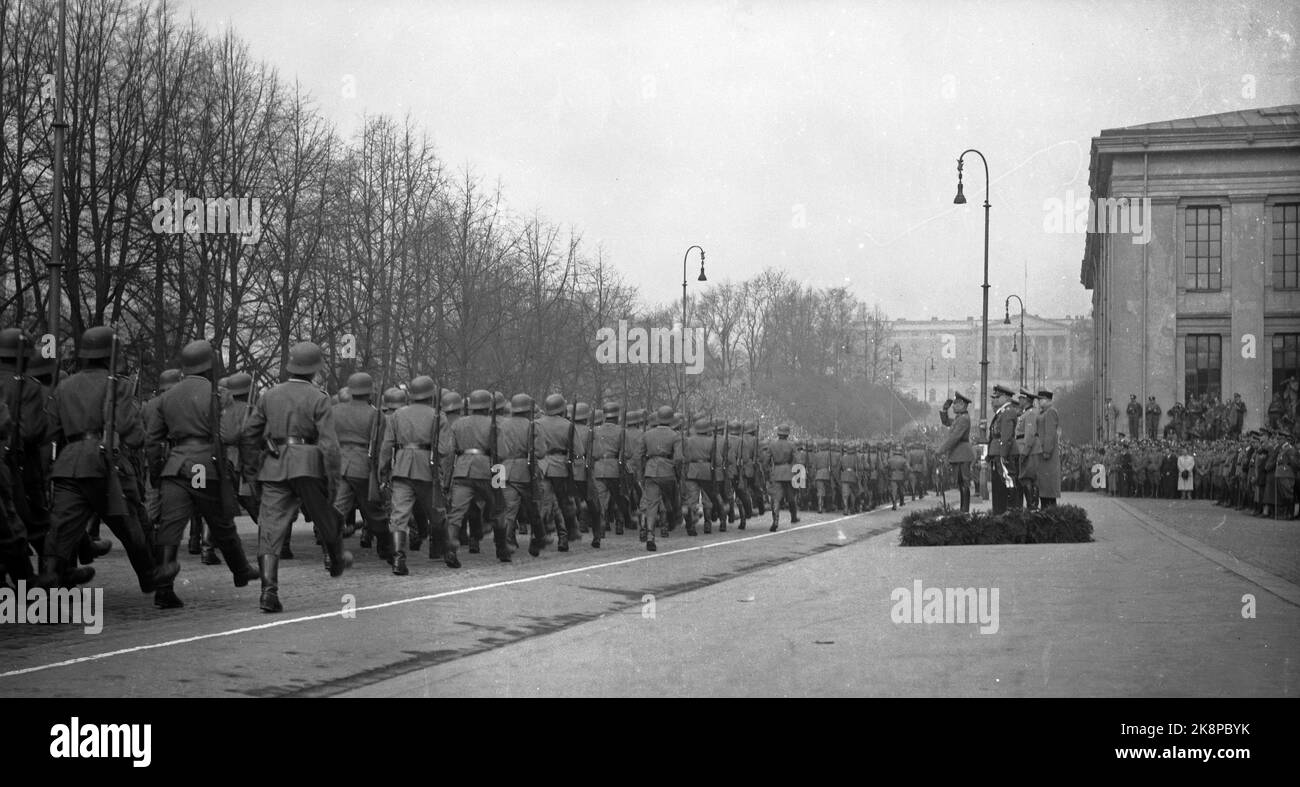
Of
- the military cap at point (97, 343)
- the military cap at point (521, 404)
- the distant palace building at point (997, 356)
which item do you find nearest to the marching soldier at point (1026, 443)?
the military cap at point (521, 404)

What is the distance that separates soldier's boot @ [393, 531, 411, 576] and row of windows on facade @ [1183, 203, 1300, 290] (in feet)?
194

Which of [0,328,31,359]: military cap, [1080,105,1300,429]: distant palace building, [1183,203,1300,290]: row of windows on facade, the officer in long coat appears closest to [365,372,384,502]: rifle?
[0,328,31,359]: military cap

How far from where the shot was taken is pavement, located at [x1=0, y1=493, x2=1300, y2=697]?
8.02 m

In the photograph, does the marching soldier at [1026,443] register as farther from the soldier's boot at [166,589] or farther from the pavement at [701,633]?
the soldier's boot at [166,589]

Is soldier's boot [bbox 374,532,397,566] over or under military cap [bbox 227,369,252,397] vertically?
under

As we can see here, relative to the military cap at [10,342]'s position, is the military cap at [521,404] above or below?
below

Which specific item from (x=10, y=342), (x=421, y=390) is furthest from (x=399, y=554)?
(x=10, y=342)

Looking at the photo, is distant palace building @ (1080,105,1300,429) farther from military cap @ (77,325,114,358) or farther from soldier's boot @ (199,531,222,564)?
military cap @ (77,325,114,358)

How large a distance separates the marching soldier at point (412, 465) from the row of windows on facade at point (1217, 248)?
191 feet

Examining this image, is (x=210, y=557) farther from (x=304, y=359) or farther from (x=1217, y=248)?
(x=1217, y=248)

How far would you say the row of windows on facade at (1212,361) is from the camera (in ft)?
215

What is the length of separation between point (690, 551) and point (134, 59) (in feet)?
50.0

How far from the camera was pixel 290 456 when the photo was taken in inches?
465
